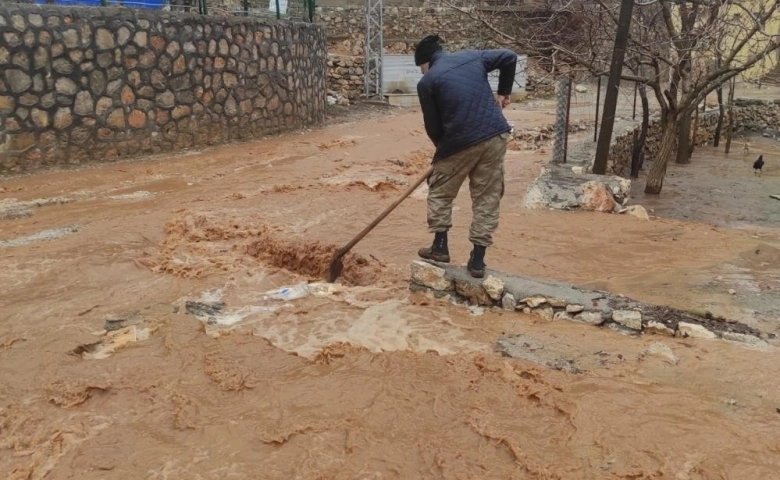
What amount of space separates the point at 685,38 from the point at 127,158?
26.3ft

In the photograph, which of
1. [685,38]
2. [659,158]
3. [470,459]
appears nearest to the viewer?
[470,459]

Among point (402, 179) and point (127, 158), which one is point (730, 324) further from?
point (127, 158)

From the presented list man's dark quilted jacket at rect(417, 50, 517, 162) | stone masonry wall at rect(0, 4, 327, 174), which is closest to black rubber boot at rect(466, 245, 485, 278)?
man's dark quilted jacket at rect(417, 50, 517, 162)

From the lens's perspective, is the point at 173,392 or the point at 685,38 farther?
the point at 685,38

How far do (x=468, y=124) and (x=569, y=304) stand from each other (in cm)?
132

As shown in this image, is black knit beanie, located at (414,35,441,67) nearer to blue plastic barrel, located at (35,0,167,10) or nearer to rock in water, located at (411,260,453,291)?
rock in water, located at (411,260,453,291)

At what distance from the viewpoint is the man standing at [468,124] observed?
395cm

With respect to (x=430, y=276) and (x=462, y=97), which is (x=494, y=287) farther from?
(x=462, y=97)

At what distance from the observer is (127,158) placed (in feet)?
29.6

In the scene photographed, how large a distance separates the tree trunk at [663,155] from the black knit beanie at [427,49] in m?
6.26

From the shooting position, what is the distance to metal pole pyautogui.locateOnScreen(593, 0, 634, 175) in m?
7.57

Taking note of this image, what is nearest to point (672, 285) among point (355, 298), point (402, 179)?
point (355, 298)

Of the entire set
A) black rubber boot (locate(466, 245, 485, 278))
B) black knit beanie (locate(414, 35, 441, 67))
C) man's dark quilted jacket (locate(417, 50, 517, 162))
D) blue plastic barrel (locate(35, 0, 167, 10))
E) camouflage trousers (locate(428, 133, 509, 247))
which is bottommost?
black rubber boot (locate(466, 245, 485, 278))

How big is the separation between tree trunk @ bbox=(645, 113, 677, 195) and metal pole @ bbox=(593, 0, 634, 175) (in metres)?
1.40
